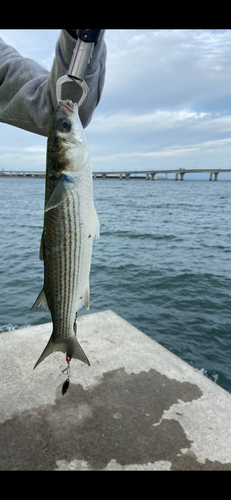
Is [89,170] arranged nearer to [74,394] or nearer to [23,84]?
[23,84]

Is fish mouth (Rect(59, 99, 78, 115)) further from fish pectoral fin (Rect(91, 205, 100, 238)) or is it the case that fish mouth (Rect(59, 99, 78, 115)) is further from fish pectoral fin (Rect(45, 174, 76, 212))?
fish pectoral fin (Rect(91, 205, 100, 238))

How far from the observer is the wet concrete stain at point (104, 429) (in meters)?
3.10

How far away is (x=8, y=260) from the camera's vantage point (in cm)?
1686

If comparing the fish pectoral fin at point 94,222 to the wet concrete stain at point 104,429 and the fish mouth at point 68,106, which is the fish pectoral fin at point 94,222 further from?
the wet concrete stain at point 104,429

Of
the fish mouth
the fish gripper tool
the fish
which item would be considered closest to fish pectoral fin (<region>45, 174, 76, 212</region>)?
the fish

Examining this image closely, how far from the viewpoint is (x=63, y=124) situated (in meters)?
2.16

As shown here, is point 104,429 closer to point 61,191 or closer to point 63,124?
point 61,191

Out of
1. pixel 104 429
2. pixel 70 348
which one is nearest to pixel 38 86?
pixel 70 348

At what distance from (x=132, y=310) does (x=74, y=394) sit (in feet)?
22.2

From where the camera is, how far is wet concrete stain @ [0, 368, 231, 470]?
3.10m

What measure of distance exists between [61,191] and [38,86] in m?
1.31

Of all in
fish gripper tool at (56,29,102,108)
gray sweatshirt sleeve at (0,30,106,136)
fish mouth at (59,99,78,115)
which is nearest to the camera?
fish gripper tool at (56,29,102,108)
